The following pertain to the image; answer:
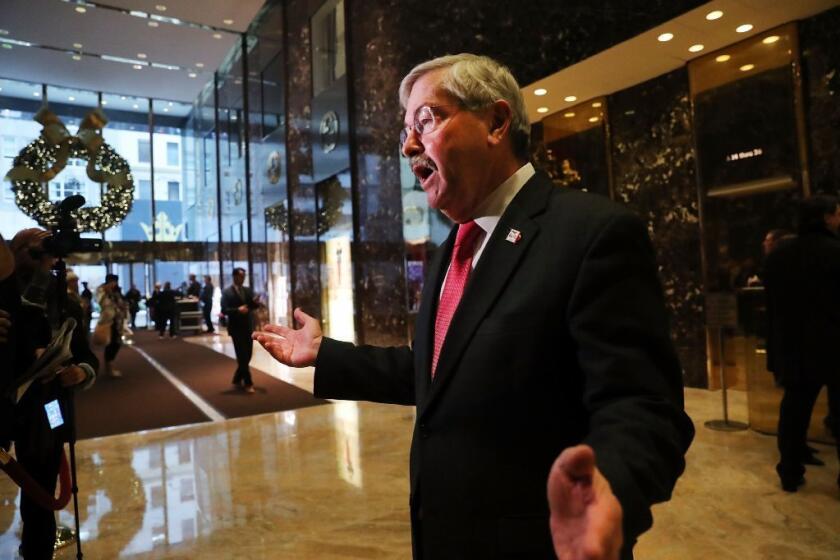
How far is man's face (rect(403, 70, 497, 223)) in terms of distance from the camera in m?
1.06

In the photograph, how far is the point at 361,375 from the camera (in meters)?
1.26

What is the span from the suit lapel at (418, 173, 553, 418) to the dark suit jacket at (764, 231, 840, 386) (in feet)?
9.20

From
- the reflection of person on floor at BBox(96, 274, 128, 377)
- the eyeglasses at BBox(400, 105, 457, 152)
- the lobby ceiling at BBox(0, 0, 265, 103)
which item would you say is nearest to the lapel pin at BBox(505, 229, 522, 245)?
the eyeglasses at BBox(400, 105, 457, 152)

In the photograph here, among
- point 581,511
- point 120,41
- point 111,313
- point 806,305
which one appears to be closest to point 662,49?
point 806,305

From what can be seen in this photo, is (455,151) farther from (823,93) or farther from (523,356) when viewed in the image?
(823,93)

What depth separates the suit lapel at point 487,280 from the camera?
36.7 inches

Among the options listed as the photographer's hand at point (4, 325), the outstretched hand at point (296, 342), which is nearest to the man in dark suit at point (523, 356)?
the outstretched hand at point (296, 342)

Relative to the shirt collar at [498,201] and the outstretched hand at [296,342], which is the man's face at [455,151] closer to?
the shirt collar at [498,201]

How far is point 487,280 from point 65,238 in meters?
2.18

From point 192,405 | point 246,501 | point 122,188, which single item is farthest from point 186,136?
point 246,501

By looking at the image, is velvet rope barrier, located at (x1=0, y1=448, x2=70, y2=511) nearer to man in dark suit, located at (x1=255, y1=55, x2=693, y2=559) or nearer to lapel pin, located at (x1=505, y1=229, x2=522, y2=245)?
man in dark suit, located at (x1=255, y1=55, x2=693, y2=559)

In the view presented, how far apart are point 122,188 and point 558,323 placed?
16.0 metres

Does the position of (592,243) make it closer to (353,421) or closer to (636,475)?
(636,475)

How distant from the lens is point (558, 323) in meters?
0.87
